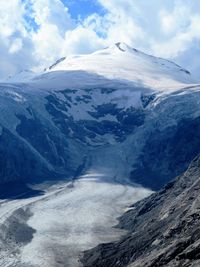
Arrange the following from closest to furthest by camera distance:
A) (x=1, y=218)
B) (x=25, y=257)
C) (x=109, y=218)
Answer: (x=25, y=257) → (x=1, y=218) → (x=109, y=218)

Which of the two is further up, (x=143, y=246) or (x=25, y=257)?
(x=143, y=246)

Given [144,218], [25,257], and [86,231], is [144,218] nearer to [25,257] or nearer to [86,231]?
[86,231]

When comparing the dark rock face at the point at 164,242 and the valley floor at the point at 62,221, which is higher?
the dark rock face at the point at 164,242

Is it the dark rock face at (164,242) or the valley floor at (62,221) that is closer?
the dark rock face at (164,242)

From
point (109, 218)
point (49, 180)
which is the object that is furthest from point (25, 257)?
point (49, 180)
